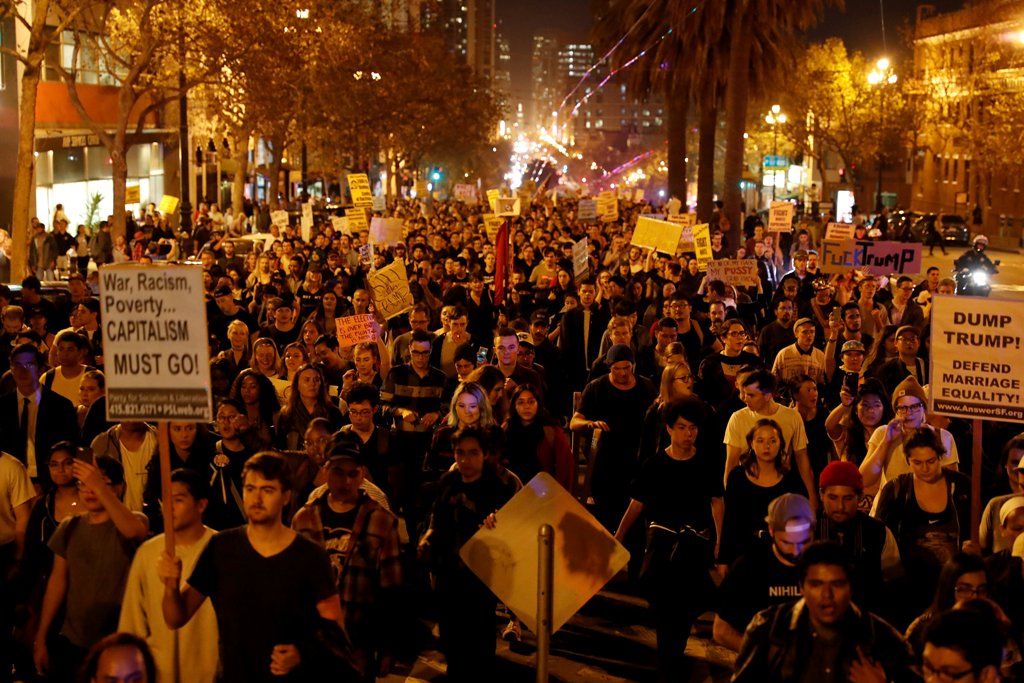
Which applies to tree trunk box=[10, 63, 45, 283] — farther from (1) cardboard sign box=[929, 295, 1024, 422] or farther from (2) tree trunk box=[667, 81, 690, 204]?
(2) tree trunk box=[667, 81, 690, 204]

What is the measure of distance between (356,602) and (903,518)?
2805 mm

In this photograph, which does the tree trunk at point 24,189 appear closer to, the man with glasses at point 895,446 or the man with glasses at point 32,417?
the man with glasses at point 32,417

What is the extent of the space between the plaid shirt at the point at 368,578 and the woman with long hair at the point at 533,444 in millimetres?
2706

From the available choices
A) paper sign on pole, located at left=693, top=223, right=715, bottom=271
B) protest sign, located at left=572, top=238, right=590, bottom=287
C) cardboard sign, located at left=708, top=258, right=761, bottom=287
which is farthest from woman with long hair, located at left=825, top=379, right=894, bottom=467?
paper sign on pole, located at left=693, top=223, right=715, bottom=271

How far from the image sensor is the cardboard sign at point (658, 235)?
66.3 feet

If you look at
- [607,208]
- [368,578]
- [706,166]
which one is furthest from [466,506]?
[706,166]

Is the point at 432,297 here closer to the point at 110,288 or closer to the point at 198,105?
the point at 110,288

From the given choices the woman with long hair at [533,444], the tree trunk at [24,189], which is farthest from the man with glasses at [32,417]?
the tree trunk at [24,189]

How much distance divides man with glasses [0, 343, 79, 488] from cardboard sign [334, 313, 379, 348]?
11.2ft

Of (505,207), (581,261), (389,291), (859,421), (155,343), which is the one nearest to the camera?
(155,343)

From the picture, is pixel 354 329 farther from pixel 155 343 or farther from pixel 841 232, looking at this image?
pixel 841 232

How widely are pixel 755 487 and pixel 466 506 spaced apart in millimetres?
1485

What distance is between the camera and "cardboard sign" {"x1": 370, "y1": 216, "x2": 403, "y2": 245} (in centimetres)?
2261

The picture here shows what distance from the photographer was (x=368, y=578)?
21.1 feet
